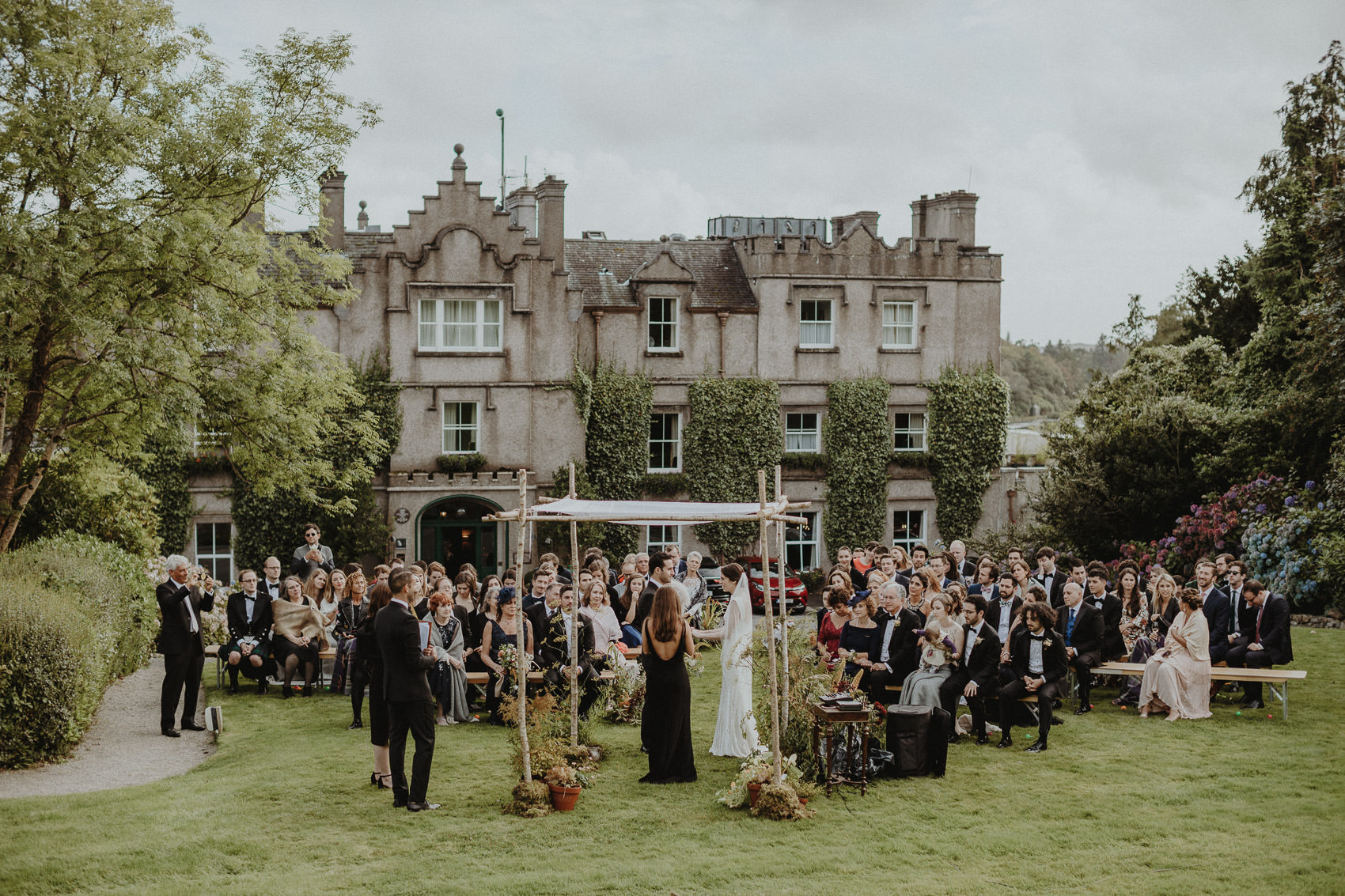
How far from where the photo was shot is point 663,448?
3347cm

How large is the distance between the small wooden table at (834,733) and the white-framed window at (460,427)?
68.6 feet

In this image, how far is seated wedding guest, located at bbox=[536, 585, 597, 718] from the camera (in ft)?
46.7

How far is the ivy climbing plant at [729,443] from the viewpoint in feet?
109

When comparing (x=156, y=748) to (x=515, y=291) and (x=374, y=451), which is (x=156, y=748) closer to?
(x=374, y=451)

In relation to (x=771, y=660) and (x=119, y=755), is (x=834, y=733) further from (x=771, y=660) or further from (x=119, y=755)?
(x=119, y=755)

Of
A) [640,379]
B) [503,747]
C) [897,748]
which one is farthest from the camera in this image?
[640,379]

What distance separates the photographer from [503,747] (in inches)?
548

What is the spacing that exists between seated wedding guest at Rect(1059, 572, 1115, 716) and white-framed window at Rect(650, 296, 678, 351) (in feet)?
62.4

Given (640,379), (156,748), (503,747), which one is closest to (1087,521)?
(640,379)

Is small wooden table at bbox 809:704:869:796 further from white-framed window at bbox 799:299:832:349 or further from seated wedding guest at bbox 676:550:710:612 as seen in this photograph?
white-framed window at bbox 799:299:832:349

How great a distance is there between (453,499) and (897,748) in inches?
815

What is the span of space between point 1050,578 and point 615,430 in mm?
16809

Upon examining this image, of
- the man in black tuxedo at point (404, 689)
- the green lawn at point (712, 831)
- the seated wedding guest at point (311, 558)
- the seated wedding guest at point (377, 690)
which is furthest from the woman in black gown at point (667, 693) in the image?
the seated wedding guest at point (311, 558)

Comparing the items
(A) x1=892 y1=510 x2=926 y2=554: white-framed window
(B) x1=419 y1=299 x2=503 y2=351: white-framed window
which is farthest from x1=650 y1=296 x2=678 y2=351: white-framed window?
(A) x1=892 y1=510 x2=926 y2=554: white-framed window
